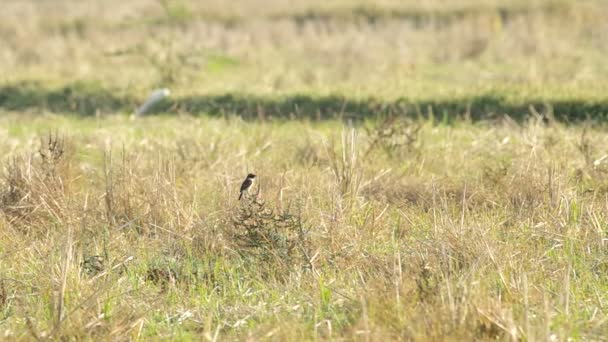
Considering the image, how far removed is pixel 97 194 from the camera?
6.05 metres

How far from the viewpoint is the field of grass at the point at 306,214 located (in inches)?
154

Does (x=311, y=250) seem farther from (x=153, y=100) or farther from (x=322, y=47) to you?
(x=322, y=47)

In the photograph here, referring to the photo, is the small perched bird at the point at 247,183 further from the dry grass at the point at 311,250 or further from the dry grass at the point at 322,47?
the dry grass at the point at 322,47

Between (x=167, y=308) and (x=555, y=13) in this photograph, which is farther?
(x=555, y=13)

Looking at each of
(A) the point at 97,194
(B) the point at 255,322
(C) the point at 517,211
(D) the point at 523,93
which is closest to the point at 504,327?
(B) the point at 255,322

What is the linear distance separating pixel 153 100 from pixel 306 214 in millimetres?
6452

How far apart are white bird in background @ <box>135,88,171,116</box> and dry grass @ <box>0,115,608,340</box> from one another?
396 centimetres

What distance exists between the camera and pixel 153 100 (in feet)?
36.9

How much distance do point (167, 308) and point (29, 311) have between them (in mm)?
584

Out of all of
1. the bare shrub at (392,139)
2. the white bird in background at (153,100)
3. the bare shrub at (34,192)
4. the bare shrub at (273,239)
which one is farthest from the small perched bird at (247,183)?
the white bird in background at (153,100)

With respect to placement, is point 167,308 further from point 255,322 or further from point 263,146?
point 263,146

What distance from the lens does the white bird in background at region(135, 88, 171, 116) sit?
36.1ft

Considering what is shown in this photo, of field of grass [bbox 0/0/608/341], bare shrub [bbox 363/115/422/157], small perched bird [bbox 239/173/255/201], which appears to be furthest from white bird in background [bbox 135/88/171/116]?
small perched bird [bbox 239/173/255/201]

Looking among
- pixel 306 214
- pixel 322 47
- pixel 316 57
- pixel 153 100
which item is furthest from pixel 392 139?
A: pixel 322 47
